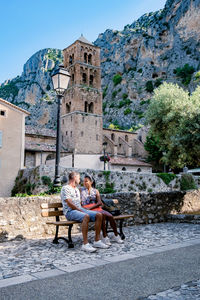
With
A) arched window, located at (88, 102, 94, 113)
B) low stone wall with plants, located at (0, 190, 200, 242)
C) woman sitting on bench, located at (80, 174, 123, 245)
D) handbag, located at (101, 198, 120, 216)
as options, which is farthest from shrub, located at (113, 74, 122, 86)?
woman sitting on bench, located at (80, 174, 123, 245)

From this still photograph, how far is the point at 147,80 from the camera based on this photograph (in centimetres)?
→ 7600

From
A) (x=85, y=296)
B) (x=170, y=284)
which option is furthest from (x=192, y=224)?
(x=85, y=296)

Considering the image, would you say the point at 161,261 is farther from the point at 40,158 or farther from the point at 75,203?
the point at 40,158

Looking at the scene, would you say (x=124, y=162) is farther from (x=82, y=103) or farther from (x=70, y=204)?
(x=70, y=204)

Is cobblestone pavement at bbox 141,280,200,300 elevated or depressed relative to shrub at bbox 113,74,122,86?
depressed

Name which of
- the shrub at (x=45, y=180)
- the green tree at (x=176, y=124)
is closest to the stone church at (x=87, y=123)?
the shrub at (x=45, y=180)

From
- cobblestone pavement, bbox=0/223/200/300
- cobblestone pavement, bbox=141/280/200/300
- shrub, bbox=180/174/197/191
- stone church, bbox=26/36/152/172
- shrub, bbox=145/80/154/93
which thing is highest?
shrub, bbox=145/80/154/93

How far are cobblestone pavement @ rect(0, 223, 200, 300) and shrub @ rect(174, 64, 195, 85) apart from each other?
68.1 meters

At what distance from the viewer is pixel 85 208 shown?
6227mm

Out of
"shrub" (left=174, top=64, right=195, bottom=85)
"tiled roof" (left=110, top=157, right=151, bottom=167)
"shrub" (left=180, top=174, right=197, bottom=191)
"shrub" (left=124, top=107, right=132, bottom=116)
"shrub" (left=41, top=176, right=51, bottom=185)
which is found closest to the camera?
"shrub" (left=41, top=176, right=51, bottom=185)

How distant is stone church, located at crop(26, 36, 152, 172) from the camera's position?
41719mm

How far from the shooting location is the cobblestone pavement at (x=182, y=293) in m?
2.80

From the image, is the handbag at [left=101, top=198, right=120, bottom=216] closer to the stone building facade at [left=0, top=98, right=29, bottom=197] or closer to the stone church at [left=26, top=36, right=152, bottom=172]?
the stone building facade at [left=0, top=98, right=29, bottom=197]

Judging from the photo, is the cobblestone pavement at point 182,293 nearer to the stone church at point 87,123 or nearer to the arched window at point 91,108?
the stone church at point 87,123
